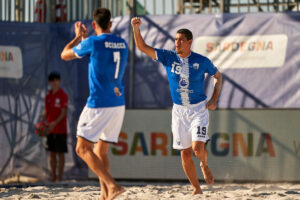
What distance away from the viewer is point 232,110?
1020 cm

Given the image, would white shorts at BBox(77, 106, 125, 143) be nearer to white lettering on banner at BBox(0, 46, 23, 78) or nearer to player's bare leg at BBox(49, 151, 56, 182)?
player's bare leg at BBox(49, 151, 56, 182)

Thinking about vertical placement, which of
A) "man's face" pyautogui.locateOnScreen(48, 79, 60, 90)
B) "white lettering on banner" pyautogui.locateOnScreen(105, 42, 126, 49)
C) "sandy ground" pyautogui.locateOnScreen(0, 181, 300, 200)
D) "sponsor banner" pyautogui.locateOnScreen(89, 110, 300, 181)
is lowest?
"sandy ground" pyautogui.locateOnScreen(0, 181, 300, 200)

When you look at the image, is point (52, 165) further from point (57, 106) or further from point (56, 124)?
point (57, 106)

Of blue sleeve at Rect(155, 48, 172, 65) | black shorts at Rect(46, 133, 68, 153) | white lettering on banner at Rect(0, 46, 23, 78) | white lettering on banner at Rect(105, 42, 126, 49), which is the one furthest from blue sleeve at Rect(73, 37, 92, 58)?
white lettering on banner at Rect(0, 46, 23, 78)

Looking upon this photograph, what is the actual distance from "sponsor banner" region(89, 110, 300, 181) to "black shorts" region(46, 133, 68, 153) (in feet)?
2.14

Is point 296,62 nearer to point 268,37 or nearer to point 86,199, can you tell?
point 268,37

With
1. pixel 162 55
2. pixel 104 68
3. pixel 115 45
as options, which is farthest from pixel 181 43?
pixel 104 68

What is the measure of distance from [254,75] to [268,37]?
66 centimetres

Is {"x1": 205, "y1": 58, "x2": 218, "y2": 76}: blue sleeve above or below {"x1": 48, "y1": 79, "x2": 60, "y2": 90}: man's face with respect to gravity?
above

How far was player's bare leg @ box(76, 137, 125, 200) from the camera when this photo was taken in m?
6.11

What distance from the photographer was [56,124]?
415 inches

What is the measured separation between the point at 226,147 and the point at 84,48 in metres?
4.59

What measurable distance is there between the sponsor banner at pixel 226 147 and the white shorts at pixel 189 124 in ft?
9.30

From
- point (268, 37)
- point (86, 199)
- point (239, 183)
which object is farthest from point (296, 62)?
point (86, 199)
